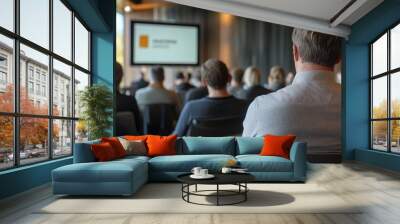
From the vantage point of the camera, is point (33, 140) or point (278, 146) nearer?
point (33, 140)

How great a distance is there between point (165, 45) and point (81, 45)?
4205 mm

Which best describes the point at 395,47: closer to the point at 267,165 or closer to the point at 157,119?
the point at 267,165

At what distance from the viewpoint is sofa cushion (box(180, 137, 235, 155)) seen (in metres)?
6.44

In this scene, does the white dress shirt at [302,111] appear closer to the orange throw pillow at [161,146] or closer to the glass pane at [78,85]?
the orange throw pillow at [161,146]

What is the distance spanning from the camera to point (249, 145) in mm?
6445

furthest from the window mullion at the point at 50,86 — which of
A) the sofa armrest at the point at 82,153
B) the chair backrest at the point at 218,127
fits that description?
the chair backrest at the point at 218,127

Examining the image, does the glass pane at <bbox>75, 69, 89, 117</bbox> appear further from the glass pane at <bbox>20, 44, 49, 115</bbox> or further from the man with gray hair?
the man with gray hair

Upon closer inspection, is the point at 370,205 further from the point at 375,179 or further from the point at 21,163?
the point at 21,163

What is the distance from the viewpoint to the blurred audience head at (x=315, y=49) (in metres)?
7.10

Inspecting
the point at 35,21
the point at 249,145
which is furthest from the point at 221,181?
the point at 35,21

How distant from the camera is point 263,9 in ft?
23.5

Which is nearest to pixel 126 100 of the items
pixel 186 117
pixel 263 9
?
pixel 186 117

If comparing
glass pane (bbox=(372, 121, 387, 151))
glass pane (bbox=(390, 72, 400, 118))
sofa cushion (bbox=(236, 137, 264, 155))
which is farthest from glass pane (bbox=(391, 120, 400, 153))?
sofa cushion (bbox=(236, 137, 264, 155))

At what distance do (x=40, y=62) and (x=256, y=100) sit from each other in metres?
3.54
